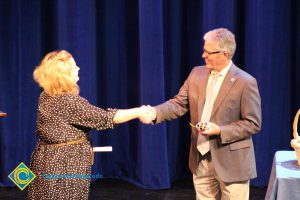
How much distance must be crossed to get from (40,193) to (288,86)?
8.51 ft

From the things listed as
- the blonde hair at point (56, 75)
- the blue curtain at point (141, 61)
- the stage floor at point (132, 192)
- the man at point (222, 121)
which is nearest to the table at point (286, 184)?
the man at point (222, 121)

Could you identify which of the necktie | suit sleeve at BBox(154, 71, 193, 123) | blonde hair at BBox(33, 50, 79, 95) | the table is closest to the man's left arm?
the necktie

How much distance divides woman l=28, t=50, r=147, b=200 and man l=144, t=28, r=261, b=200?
521 mm

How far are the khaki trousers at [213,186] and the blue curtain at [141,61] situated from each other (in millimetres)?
1576

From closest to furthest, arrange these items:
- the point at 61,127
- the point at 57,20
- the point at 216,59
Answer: the point at 61,127, the point at 216,59, the point at 57,20

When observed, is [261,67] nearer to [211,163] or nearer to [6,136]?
[211,163]

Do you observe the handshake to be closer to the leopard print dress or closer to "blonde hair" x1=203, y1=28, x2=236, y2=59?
the leopard print dress

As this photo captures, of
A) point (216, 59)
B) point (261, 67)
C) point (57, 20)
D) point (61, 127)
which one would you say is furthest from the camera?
point (57, 20)

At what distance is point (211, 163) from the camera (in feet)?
9.29

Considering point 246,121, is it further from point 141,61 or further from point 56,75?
point 141,61

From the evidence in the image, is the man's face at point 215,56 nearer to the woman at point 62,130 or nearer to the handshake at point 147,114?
the handshake at point 147,114

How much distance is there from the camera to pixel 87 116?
8.52 ft

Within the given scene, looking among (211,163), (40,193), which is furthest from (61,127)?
(211,163)

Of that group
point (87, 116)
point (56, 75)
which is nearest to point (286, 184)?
point (87, 116)
